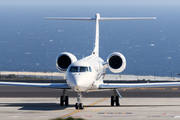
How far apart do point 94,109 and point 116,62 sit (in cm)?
585

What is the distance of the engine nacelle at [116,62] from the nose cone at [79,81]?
5.73 m

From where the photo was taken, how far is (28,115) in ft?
76.2

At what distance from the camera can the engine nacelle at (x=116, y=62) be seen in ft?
99.3

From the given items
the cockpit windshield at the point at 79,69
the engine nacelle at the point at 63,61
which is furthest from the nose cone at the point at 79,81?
the engine nacelle at the point at 63,61

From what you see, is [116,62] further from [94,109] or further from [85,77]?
[85,77]

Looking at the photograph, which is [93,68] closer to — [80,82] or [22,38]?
[80,82]

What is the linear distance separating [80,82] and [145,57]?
116878 millimetres

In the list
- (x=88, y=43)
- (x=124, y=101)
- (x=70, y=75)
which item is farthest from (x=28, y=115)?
(x=88, y=43)

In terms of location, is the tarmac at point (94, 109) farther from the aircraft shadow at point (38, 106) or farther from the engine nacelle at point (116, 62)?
the engine nacelle at point (116, 62)

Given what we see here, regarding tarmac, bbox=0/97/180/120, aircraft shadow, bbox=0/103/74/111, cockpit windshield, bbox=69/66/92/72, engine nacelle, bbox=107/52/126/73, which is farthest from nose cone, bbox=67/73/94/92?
engine nacelle, bbox=107/52/126/73

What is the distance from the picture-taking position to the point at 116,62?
100 ft

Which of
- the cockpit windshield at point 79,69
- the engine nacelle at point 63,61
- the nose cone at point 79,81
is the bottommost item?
the nose cone at point 79,81

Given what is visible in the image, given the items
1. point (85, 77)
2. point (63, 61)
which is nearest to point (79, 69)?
point (85, 77)

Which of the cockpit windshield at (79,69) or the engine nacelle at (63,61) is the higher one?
the engine nacelle at (63,61)
